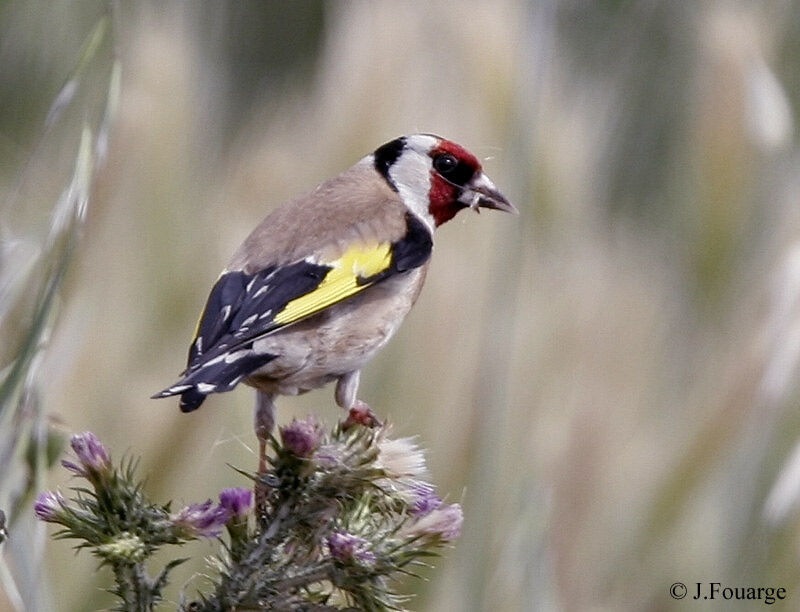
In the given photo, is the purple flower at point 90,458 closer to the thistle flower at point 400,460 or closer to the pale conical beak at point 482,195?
the thistle flower at point 400,460

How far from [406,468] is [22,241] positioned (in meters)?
0.40

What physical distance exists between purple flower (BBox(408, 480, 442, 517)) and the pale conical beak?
0.22 m

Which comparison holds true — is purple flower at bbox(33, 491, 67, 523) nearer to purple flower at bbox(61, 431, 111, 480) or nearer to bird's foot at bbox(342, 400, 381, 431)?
purple flower at bbox(61, 431, 111, 480)

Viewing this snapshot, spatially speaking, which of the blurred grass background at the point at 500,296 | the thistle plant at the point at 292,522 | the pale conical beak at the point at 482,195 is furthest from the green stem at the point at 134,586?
the pale conical beak at the point at 482,195

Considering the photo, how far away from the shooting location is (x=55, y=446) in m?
0.75

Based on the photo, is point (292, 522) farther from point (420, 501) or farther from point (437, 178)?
point (437, 178)

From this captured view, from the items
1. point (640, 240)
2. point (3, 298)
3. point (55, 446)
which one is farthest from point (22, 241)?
point (640, 240)

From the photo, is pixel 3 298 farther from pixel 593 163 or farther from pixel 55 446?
pixel 593 163

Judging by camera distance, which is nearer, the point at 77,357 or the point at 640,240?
the point at 77,357

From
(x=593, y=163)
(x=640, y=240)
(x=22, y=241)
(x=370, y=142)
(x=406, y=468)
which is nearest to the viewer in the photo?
(x=406, y=468)

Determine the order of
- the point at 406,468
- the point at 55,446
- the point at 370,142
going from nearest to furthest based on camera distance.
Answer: the point at 406,468
the point at 55,446
the point at 370,142

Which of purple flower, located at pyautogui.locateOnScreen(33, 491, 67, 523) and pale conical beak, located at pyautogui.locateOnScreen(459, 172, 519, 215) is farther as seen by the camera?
pale conical beak, located at pyautogui.locateOnScreen(459, 172, 519, 215)

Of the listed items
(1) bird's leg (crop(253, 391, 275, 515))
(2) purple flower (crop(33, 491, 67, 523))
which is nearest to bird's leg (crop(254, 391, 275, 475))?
(1) bird's leg (crop(253, 391, 275, 515))

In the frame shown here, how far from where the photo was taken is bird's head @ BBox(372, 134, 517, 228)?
0.85m
